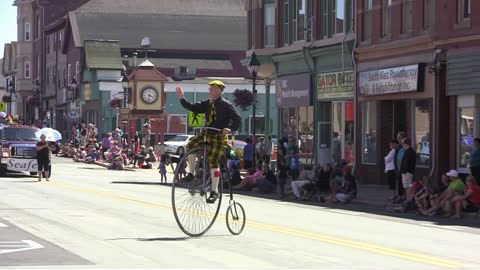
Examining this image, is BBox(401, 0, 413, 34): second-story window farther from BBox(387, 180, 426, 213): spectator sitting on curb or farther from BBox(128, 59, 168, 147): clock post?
BBox(128, 59, 168, 147): clock post

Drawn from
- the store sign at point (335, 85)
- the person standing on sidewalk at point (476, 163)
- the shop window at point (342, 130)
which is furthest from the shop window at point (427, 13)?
the person standing on sidewalk at point (476, 163)

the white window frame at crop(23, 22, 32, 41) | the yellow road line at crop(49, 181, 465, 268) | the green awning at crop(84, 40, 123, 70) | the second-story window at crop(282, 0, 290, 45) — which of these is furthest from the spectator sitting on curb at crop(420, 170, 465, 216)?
the white window frame at crop(23, 22, 32, 41)

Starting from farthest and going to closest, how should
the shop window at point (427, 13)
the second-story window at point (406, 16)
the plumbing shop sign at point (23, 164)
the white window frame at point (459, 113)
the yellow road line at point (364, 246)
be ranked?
1. the plumbing shop sign at point (23, 164)
2. the second-story window at point (406, 16)
3. the shop window at point (427, 13)
4. the white window frame at point (459, 113)
5. the yellow road line at point (364, 246)

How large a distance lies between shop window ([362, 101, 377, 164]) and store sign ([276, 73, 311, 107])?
4488mm

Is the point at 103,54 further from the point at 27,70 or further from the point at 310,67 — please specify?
the point at 310,67

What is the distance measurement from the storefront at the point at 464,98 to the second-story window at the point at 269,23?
14.2m

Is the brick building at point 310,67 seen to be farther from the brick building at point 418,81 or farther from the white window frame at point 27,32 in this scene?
the white window frame at point 27,32

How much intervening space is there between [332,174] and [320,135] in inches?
465

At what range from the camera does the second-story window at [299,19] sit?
39719mm

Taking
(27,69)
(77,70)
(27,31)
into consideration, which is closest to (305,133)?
(77,70)

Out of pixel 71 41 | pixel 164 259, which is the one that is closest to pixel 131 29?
pixel 71 41

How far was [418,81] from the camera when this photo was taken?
30.6m

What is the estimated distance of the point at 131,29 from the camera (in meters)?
79.2

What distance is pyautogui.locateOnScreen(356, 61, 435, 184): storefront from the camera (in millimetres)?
30734
